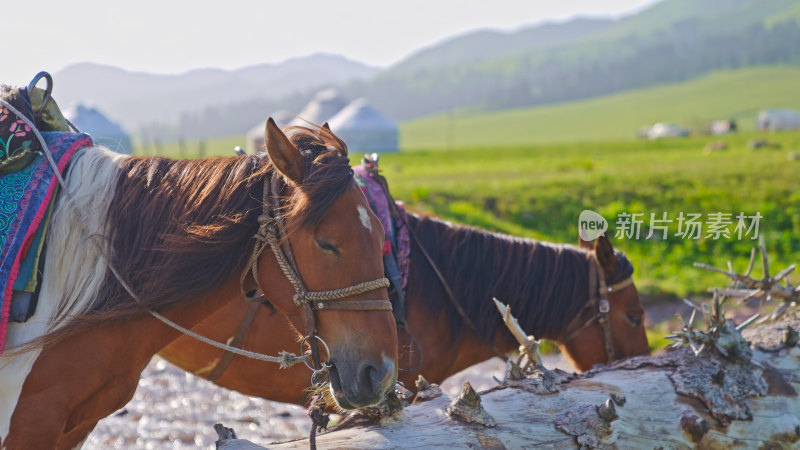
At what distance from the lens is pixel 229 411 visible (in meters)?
6.14

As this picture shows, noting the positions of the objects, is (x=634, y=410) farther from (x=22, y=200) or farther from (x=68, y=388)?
(x=22, y=200)

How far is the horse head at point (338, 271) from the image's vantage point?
2.30 meters

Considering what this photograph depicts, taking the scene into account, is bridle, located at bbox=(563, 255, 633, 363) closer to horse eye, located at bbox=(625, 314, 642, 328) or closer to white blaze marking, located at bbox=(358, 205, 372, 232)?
horse eye, located at bbox=(625, 314, 642, 328)

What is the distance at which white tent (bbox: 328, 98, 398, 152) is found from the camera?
41188 millimetres

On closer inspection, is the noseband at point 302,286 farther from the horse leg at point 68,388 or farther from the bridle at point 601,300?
the bridle at point 601,300

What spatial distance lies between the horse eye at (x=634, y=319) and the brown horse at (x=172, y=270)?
2.40m

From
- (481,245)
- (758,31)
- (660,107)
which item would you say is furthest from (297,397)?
(758,31)

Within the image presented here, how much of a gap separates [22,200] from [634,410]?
2.65m

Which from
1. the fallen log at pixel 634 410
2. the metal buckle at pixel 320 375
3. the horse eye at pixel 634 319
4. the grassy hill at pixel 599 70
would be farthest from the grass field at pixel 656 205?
the grassy hill at pixel 599 70

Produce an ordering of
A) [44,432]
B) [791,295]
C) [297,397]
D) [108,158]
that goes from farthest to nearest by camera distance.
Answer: [791,295] → [297,397] → [108,158] → [44,432]

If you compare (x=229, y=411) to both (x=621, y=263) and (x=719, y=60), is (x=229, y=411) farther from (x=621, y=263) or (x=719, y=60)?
(x=719, y=60)

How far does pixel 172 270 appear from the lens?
2.55 m

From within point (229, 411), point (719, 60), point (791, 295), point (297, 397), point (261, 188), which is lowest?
point (229, 411)

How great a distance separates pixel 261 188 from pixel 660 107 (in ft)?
321
